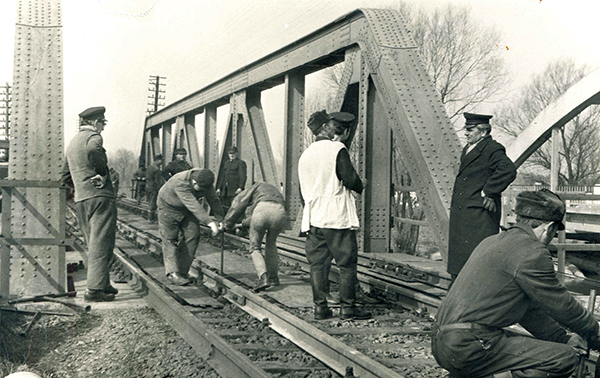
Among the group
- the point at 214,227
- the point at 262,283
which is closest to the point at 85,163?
the point at 214,227

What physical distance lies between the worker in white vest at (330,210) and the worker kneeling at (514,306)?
2.29 meters

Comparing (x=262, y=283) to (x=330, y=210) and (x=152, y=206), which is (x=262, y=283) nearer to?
(x=330, y=210)

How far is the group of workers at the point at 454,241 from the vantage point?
9.48 ft

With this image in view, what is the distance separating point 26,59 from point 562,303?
557 centimetres

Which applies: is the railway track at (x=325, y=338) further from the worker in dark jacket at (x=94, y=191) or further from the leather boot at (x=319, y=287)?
the worker in dark jacket at (x=94, y=191)

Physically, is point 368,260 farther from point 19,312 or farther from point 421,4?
point 421,4

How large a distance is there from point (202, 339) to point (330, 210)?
163 cm

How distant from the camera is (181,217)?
275 inches

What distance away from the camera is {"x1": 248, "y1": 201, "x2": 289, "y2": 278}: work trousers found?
669 centimetres

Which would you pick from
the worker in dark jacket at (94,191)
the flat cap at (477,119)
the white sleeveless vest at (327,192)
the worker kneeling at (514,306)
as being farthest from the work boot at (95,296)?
the worker kneeling at (514,306)

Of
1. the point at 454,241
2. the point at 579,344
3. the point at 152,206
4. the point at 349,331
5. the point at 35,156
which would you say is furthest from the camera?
the point at 152,206

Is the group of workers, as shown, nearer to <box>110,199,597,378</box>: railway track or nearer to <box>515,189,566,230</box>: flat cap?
<box>515,189,566,230</box>: flat cap

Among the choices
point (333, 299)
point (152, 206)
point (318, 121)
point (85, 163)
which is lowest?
point (333, 299)

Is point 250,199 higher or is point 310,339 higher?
point 250,199
